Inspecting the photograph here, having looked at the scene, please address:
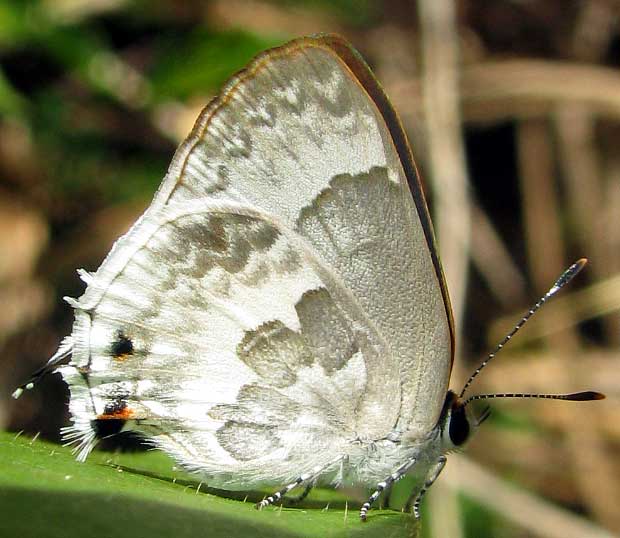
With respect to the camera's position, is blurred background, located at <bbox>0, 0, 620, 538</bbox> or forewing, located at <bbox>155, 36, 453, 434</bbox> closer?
forewing, located at <bbox>155, 36, 453, 434</bbox>

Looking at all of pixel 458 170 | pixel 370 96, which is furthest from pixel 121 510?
pixel 458 170

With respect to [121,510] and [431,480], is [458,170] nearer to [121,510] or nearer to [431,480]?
[431,480]

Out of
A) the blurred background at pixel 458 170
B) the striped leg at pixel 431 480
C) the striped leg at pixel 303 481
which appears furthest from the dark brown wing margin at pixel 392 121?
the blurred background at pixel 458 170

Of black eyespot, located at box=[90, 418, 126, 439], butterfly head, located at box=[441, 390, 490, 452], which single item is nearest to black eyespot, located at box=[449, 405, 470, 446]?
butterfly head, located at box=[441, 390, 490, 452]

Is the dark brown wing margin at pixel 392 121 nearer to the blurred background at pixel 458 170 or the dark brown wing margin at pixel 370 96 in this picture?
the dark brown wing margin at pixel 370 96

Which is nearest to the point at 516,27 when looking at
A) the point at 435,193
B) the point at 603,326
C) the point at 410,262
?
the point at 435,193

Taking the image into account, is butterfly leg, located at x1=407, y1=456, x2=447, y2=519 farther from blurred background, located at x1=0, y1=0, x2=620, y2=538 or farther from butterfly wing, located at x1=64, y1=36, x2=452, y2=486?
blurred background, located at x1=0, y1=0, x2=620, y2=538
